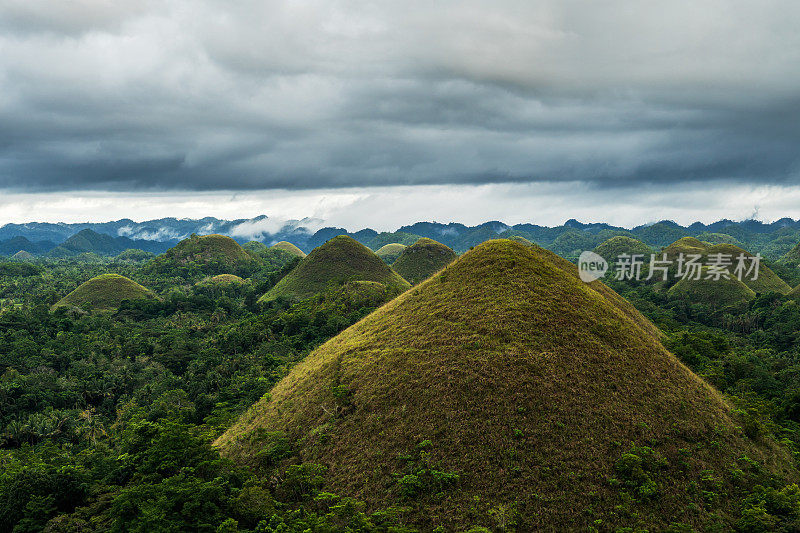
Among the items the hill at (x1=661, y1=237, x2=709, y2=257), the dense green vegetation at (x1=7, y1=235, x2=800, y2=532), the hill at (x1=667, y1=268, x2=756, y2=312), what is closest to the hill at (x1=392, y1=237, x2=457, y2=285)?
the hill at (x1=667, y1=268, x2=756, y2=312)

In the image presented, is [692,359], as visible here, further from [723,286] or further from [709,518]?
[723,286]

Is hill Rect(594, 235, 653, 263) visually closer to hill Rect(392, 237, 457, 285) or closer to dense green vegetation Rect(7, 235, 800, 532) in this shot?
hill Rect(392, 237, 457, 285)

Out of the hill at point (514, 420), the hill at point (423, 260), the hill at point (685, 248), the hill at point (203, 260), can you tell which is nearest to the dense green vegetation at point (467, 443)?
the hill at point (514, 420)

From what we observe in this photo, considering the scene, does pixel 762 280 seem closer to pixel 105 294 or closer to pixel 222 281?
pixel 222 281

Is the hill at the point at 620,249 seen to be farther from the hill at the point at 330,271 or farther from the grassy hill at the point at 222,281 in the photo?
the grassy hill at the point at 222,281

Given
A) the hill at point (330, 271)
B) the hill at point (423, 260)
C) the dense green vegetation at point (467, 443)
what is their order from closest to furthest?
the dense green vegetation at point (467, 443), the hill at point (330, 271), the hill at point (423, 260)
